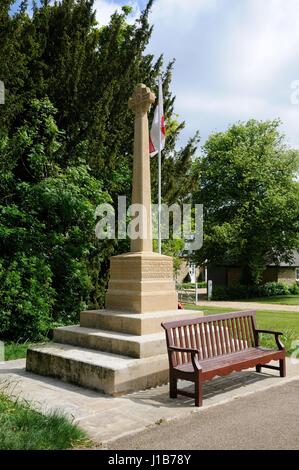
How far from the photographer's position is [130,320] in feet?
23.7

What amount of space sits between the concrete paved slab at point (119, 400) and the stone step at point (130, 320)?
1.07m

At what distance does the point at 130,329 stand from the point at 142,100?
4.46 metres

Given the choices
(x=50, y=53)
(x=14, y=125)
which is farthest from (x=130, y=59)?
(x=14, y=125)

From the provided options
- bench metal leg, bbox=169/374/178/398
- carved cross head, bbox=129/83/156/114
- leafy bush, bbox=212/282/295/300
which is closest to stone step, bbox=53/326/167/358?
bench metal leg, bbox=169/374/178/398

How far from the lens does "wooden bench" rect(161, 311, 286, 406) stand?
5.59 metres

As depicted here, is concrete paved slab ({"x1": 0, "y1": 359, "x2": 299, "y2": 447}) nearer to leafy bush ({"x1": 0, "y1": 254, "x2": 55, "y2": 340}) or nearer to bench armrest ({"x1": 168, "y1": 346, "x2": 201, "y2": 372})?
bench armrest ({"x1": 168, "y1": 346, "x2": 201, "y2": 372})

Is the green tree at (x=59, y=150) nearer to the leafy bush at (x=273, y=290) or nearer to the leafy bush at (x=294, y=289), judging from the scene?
the leafy bush at (x=273, y=290)

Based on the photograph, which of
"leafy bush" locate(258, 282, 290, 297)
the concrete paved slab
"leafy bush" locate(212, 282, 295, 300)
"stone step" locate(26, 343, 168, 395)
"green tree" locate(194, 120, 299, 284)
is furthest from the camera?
"leafy bush" locate(258, 282, 290, 297)

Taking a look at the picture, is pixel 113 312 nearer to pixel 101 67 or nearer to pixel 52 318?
pixel 52 318

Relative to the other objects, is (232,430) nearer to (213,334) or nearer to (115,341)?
(213,334)

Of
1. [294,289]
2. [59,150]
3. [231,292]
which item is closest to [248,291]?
[231,292]

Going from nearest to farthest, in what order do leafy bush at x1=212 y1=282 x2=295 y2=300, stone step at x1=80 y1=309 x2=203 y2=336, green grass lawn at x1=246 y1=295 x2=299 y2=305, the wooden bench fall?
1. the wooden bench
2. stone step at x1=80 y1=309 x2=203 y2=336
3. green grass lawn at x1=246 y1=295 x2=299 y2=305
4. leafy bush at x1=212 y1=282 x2=295 y2=300

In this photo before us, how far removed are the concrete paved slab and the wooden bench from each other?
27cm

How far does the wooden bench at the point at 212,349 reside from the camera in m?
5.59
